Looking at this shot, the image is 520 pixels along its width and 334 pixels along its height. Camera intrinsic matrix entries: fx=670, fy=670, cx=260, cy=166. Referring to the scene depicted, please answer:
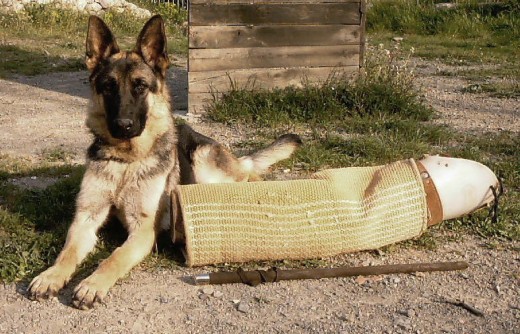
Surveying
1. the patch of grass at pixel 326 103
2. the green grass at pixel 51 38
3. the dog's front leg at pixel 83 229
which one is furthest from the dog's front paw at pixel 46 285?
the green grass at pixel 51 38

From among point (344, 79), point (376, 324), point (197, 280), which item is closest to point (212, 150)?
point (197, 280)

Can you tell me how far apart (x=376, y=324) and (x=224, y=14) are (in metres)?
4.81

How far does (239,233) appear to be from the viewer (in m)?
3.71

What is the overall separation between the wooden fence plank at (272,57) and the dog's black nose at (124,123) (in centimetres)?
353

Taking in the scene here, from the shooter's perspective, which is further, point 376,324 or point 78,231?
point 78,231

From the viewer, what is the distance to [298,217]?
3758mm

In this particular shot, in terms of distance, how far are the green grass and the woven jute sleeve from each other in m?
6.62

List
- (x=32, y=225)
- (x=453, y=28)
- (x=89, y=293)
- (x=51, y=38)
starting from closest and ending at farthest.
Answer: (x=89, y=293)
(x=32, y=225)
(x=51, y=38)
(x=453, y=28)

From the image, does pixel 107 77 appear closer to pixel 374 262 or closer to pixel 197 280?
pixel 197 280

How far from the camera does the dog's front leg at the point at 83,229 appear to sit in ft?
11.3

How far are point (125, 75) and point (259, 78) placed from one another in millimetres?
3695

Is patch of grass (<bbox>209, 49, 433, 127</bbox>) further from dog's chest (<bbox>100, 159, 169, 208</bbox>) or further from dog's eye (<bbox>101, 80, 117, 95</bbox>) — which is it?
dog's eye (<bbox>101, 80, 117, 95</bbox>)

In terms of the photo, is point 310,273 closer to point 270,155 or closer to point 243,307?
point 243,307

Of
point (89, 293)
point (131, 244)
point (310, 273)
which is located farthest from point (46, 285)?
point (310, 273)
